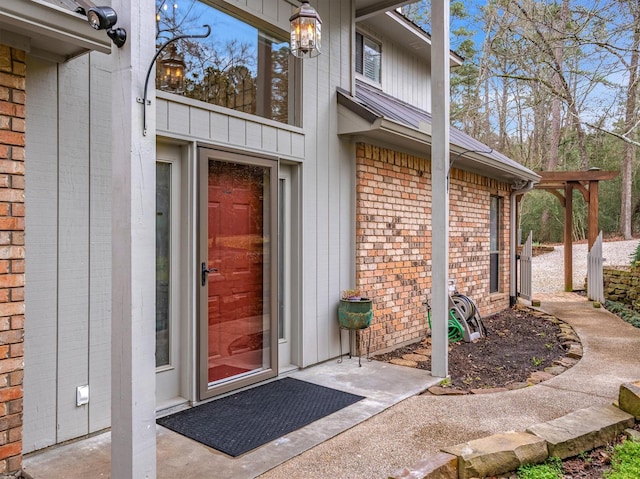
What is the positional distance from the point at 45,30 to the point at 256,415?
273 centimetres

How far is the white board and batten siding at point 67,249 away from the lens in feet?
8.89

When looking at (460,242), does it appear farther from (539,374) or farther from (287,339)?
(287,339)

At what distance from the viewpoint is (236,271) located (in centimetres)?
400

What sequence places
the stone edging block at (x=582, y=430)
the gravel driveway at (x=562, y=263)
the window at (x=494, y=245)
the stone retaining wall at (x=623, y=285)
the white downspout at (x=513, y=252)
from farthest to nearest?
1. the gravel driveway at (x=562, y=263)
2. the white downspout at (x=513, y=252)
3. the window at (x=494, y=245)
4. the stone retaining wall at (x=623, y=285)
5. the stone edging block at (x=582, y=430)

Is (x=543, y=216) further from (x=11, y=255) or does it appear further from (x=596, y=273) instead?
(x=11, y=255)

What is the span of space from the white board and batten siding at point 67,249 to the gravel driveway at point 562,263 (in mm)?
11436

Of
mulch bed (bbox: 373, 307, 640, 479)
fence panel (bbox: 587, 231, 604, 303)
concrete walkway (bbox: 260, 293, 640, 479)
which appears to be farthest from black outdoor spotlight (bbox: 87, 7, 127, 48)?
fence panel (bbox: 587, 231, 604, 303)

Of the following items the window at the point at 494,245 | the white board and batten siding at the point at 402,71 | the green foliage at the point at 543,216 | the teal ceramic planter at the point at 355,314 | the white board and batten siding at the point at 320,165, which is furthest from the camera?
the green foliage at the point at 543,216

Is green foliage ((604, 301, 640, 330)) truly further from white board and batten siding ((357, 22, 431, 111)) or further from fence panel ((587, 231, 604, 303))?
white board and batten siding ((357, 22, 431, 111))

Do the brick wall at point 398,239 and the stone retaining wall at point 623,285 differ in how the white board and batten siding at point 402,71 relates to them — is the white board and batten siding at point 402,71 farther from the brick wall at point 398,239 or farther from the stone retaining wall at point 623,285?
the stone retaining wall at point 623,285


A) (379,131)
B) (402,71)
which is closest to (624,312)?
(402,71)

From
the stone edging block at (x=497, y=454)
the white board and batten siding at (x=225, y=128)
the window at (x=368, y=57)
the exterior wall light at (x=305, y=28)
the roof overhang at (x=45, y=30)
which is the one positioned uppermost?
the window at (x=368, y=57)

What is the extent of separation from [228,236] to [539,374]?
3.29m

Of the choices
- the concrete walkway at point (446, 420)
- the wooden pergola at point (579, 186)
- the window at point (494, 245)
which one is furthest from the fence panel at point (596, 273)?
the concrete walkway at point (446, 420)
